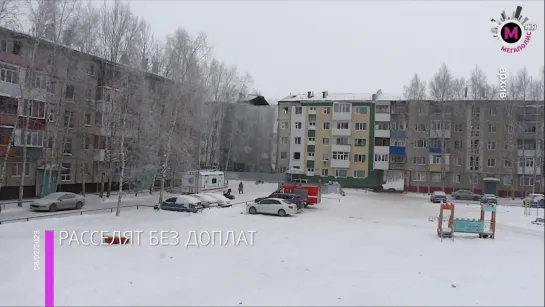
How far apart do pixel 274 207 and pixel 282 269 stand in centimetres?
1560

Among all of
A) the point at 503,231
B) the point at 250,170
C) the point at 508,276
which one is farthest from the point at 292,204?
the point at 250,170

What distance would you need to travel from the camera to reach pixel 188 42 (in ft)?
107

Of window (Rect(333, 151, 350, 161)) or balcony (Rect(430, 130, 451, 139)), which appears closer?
balcony (Rect(430, 130, 451, 139))

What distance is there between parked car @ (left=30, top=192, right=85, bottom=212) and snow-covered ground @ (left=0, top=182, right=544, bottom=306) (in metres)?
5.18

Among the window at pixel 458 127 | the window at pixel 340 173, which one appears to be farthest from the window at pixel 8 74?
the window at pixel 458 127

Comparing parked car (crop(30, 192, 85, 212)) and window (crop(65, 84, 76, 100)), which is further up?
window (crop(65, 84, 76, 100))

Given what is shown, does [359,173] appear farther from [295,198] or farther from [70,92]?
[70,92]

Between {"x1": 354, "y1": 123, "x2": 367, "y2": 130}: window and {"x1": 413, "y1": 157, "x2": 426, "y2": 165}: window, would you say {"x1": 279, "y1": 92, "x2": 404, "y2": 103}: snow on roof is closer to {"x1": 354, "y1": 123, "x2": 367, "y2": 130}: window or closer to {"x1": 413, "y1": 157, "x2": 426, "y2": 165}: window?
{"x1": 354, "y1": 123, "x2": 367, "y2": 130}: window

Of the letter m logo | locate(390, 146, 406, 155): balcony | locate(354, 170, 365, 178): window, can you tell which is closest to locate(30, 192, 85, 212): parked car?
the letter m logo

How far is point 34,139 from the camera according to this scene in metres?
32.0

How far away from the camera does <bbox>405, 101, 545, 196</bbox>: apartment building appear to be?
50969 mm

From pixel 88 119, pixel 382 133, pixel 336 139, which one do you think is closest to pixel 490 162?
pixel 382 133

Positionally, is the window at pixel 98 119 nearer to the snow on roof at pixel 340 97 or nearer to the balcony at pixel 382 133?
the snow on roof at pixel 340 97

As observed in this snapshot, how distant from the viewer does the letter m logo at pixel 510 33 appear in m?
7.59
